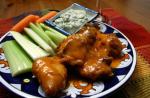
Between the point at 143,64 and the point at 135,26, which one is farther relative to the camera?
the point at 135,26

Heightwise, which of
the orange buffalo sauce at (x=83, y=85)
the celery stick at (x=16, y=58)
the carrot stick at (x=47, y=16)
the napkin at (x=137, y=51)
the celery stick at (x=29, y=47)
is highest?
the carrot stick at (x=47, y=16)

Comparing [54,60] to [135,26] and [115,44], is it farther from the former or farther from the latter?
[135,26]

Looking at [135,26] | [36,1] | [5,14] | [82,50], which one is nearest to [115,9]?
[135,26]

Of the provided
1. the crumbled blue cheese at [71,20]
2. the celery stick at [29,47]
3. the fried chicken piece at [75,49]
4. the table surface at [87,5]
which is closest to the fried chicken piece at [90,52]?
the fried chicken piece at [75,49]

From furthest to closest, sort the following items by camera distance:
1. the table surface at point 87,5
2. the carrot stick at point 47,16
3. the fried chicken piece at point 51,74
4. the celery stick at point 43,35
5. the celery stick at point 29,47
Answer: the table surface at point 87,5
the carrot stick at point 47,16
the celery stick at point 43,35
the celery stick at point 29,47
the fried chicken piece at point 51,74

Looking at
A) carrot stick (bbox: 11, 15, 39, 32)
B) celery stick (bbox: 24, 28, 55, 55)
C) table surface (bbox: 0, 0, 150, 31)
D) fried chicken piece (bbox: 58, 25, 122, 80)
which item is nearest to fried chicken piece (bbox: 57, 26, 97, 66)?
fried chicken piece (bbox: 58, 25, 122, 80)

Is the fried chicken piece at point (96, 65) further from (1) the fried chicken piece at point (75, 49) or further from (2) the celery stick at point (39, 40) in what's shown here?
(2) the celery stick at point (39, 40)

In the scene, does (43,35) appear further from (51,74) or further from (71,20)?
(51,74)
